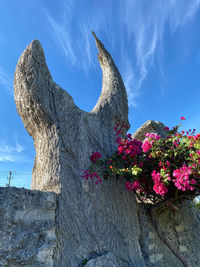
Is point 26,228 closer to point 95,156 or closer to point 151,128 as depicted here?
point 95,156

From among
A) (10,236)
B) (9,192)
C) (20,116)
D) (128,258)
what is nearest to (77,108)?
(20,116)

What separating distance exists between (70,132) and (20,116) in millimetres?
1020

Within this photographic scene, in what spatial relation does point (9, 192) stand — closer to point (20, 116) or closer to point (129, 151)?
point (20, 116)

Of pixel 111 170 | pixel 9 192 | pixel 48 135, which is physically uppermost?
pixel 48 135

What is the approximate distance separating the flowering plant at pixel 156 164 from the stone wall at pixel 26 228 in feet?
2.73

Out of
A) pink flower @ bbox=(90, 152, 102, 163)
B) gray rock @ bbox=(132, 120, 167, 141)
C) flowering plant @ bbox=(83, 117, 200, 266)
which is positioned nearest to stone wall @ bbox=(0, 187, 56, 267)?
flowering plant @ bbox=(83, 117, 200, 266)

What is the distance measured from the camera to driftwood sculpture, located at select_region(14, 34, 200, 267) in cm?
274

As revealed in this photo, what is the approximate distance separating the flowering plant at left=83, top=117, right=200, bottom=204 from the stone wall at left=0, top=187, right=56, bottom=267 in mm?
831

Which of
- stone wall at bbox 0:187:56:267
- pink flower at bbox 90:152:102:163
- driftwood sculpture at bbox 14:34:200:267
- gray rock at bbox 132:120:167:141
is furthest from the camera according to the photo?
gray rock at bbox 132:120:167:141

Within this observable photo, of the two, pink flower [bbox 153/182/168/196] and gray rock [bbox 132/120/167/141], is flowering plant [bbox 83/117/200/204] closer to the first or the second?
pink flower [bbox 153/182/168/196]

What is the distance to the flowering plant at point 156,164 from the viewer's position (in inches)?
122

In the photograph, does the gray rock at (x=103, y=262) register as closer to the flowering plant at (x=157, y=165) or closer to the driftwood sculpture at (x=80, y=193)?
the driftwood sculpture at (x=80, y=193)

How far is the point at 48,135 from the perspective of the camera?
10.8 feet

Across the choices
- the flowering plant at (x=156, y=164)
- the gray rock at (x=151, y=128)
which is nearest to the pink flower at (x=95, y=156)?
the flowering plant at (x=156, y=164)
